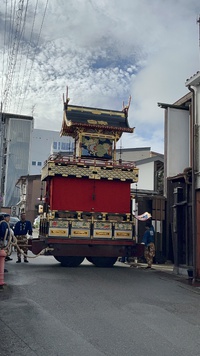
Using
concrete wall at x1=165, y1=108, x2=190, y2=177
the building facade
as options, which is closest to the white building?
the building facade

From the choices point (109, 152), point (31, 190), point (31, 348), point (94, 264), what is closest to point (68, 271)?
point (94, 264)

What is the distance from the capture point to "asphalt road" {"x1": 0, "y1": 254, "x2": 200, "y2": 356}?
18.8 feet

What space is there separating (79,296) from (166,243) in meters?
9.74

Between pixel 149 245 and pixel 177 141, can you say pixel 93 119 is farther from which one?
pixel 149 245

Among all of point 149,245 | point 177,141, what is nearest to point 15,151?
point 177,141

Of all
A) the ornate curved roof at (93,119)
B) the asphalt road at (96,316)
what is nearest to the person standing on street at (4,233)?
the asphalt road at (96,316)

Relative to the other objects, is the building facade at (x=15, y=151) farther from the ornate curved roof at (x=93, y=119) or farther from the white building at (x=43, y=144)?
the ornate curved roof at (x=93, y=119)

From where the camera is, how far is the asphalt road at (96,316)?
574 cm

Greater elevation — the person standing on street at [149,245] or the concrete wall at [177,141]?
the concrete wall at [177,141]

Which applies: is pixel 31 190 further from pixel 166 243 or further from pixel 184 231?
pixel 184 231

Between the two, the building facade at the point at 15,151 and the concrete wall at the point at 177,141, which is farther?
the building facade at the point at 15,151

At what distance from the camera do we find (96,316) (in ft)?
24.6

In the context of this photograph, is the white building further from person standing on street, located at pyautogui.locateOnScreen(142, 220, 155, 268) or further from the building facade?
person standing on street, located at pyautogui.locateOnScreen(142, 220, 155, 268)

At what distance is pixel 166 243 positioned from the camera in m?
18.3
